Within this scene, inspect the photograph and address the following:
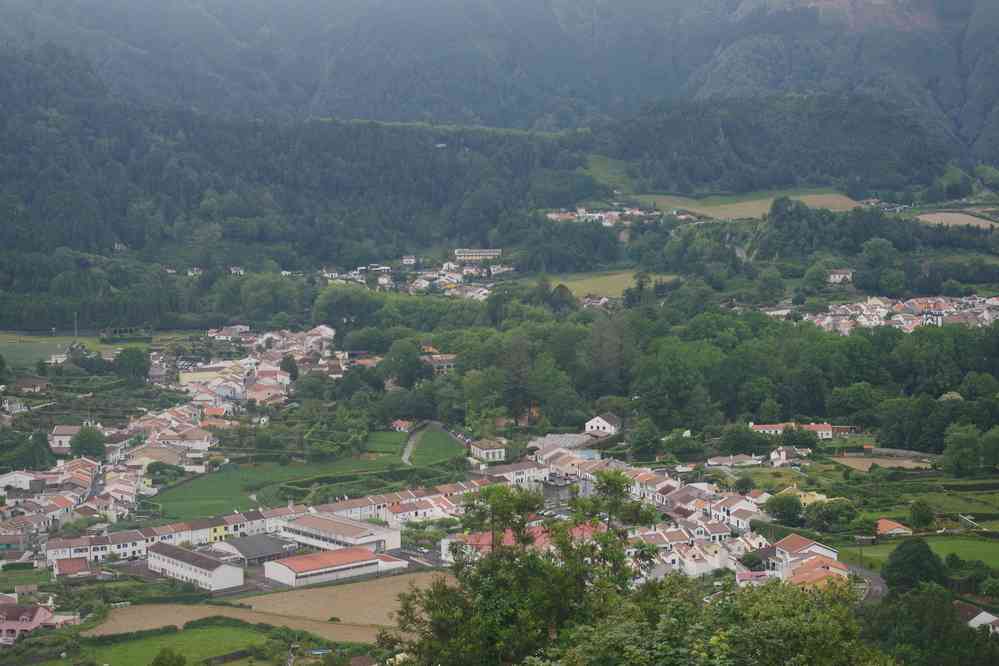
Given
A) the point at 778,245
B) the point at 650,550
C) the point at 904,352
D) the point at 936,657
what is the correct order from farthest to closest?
the point at 778,245, the point at 904,352, the point at 936,657, the point at 650,550

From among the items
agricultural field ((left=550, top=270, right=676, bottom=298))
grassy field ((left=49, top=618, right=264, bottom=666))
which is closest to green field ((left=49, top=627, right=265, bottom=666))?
grassy field ((left=49, top=618, right=264, bottom=666))

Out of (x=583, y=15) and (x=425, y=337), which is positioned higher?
(x=583, y=15)

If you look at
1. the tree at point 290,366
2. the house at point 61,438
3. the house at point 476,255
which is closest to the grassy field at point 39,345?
the tree at point 290,366

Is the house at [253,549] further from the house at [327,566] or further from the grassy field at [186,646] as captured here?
the grassy field at [186,646]

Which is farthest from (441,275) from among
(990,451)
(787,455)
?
(990,451)

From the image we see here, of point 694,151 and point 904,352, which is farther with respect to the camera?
point 694,151

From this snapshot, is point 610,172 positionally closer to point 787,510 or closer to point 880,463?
point 880,463

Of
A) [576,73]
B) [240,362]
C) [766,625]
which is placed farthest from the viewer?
[576,73]

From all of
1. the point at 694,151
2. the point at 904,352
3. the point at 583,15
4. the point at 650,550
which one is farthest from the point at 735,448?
the point at 583,15

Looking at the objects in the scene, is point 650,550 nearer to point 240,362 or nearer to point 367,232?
point 240,362
